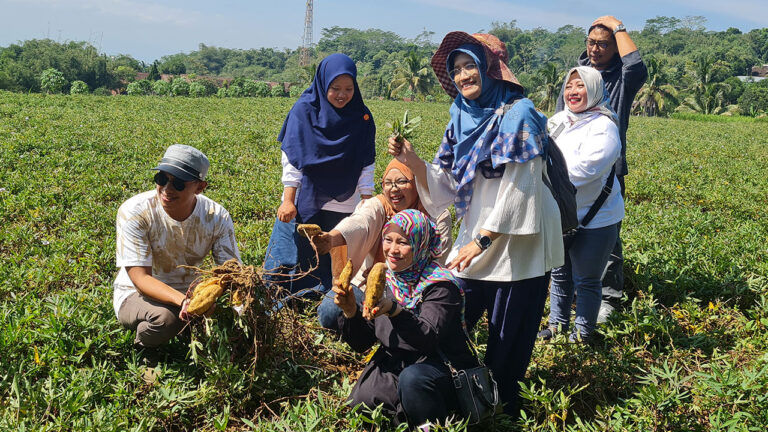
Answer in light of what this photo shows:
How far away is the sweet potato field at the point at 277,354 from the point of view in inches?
96.5

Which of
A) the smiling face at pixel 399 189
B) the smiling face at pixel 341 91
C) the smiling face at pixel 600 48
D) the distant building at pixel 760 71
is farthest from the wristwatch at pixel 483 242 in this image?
the distant building at pixel 760 71

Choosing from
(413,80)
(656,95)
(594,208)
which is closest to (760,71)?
(656,95)

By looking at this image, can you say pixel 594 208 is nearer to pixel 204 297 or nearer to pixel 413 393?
pixel 413 393

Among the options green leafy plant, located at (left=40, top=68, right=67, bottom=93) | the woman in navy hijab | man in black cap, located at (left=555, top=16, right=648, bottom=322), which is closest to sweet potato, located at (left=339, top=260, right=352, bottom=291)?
the woman in navy hijab

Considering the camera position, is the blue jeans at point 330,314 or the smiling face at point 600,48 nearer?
the blue jeans at point 330,314

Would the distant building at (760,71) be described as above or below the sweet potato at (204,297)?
above

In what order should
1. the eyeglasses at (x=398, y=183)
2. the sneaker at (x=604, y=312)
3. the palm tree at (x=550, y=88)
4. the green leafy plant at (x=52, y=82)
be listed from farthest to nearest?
the palm tree at (x=550, y=88), the green leafy plant at (x=52, y=82), the sneaker at (x=604, y=312), the eyeglasses at (x=398, y=183)

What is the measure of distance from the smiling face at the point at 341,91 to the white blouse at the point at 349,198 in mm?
466

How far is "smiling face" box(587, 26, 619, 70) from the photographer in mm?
3555

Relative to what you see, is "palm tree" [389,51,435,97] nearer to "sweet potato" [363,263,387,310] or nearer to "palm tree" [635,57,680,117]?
"palm tree" [635,57,680,117]

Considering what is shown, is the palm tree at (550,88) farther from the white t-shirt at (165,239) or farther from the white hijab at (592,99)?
the white t-shirt at (165,239)

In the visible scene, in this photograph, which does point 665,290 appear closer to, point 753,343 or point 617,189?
point 753,343

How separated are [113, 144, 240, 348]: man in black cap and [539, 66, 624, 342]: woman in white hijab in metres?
1.91

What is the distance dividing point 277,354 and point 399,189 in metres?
1.03
